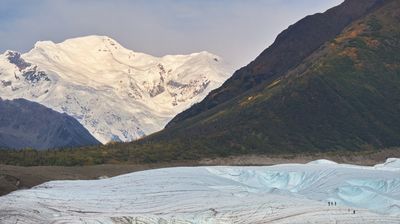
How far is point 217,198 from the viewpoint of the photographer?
1858 inches

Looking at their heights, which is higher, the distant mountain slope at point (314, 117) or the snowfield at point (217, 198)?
the distant mountain slope at point (314, 117)

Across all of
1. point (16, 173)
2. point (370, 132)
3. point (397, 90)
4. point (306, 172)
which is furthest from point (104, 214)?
point (397, 90)

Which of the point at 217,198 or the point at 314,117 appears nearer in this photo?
the point at 217,198

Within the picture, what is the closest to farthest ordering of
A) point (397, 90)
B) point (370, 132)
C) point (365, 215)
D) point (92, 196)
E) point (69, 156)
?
point (365, 215) → point (92, 196) → point (69, 156) → point (370, 132) → point (397, 90)

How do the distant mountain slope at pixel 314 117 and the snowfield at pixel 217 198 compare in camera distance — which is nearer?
the snowfield at pixel 217 198

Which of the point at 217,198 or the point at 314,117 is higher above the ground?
the point at 314,117

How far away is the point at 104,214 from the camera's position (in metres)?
42.8

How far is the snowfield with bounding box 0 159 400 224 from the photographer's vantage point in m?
41.0

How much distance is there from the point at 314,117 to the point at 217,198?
127 m

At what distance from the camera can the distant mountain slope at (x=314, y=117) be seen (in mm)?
148625

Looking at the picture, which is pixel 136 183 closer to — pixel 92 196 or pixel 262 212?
pixel 92 196

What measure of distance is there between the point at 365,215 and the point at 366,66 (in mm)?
160702

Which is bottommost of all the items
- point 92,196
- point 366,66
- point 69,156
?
point 92,196

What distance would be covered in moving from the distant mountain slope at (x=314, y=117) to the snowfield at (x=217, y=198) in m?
72.7
